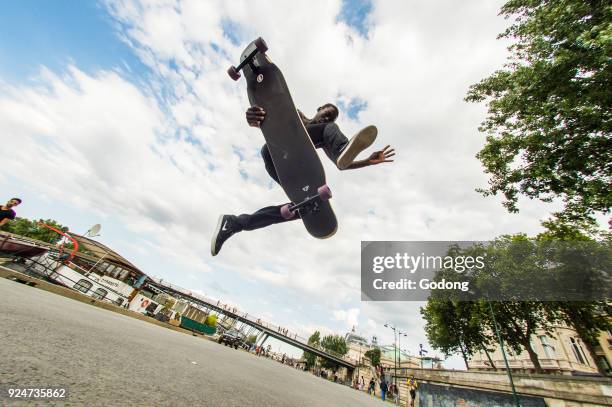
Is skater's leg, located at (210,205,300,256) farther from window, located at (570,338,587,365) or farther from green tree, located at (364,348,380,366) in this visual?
green tree, located at (364,348,380,366)

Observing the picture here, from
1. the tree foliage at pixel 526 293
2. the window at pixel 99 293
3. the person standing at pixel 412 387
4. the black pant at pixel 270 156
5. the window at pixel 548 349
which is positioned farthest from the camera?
the window at pixel 548 349

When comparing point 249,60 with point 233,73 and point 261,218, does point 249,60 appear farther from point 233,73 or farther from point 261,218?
point 261,218

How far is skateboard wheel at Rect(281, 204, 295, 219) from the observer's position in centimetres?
377

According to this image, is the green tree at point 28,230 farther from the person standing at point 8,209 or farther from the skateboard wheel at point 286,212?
the skateboard wheel at point 286,212

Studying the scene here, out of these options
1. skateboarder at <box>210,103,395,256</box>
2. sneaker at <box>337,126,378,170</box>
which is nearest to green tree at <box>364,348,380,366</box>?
skateboarder at <box>210,103,395,256</box>

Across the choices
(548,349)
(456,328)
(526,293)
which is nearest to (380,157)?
(526,293)

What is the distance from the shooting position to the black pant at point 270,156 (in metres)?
3.58

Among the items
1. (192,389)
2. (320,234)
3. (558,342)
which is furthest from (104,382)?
(558,342)

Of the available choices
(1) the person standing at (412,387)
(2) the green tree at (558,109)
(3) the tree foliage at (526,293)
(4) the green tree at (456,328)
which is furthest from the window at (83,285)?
(4) the green tree at (456,328)

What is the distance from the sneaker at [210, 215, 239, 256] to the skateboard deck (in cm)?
103

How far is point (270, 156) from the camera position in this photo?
4133 mm

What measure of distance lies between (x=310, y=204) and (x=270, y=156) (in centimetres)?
109

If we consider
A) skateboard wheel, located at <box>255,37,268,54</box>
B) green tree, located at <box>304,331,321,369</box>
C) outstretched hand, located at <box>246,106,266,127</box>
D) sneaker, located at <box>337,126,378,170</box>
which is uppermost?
green tree, located at <box>304,331,321,369</box>

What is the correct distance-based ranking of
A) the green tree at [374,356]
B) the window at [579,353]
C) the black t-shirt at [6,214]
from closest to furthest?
the black t-shirt at [6,214]
the window at [579,353]
the green tree at [374,356]
